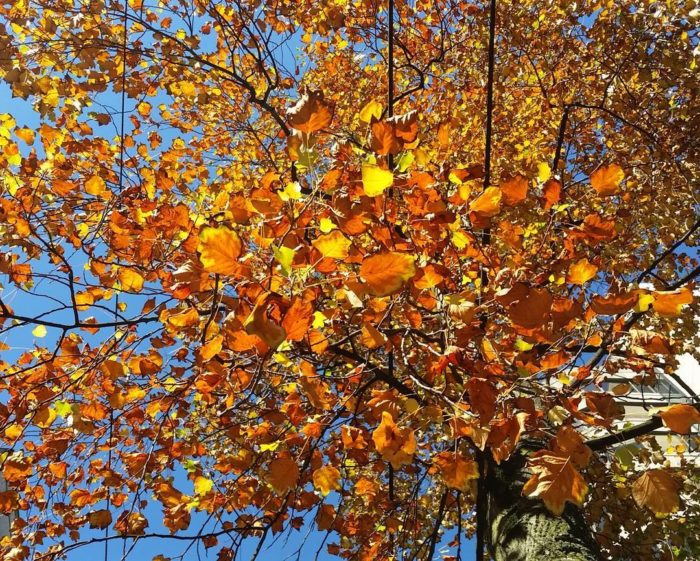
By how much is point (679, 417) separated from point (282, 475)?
166 cm

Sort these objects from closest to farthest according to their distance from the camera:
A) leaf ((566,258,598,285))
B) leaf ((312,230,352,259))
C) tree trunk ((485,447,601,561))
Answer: leaf ((312,230,352,259)) < leaf ((566,258,598,285)) < tree trunk ((485,447,601,561))

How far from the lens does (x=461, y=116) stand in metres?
6.63

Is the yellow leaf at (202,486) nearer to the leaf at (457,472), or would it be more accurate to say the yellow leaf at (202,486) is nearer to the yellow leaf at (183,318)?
the yellow leaf at (183,318)

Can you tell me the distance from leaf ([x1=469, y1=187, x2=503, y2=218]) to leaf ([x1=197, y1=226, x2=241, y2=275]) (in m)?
1.22

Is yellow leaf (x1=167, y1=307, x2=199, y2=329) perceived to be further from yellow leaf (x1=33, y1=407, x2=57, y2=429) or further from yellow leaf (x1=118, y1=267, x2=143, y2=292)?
yellow leaf (x1=33, y1=407, x2=57, y2=429)

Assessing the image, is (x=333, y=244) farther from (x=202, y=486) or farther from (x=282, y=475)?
(x=202, y=486)

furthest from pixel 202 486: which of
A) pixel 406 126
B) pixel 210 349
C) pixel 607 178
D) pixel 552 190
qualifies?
pixel 607 178

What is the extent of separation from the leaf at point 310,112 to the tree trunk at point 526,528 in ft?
7.74

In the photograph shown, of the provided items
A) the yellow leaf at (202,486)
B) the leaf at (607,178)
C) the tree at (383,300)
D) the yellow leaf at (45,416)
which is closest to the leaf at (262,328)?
the tree at (383,300)

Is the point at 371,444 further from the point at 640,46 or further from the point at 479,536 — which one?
the point at 640,46

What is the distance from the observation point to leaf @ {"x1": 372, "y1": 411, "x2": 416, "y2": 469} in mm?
1832

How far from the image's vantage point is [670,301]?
1719 millimetres

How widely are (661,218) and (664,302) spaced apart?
14.0 ft

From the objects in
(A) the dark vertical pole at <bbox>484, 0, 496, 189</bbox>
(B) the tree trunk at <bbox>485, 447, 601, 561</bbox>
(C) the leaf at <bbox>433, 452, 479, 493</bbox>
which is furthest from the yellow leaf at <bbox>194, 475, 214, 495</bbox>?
(A) the dark vertical pole at <bbox>484, 0, 496, 189</bbox>
